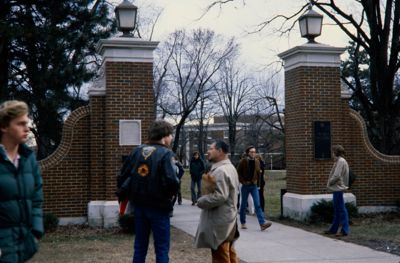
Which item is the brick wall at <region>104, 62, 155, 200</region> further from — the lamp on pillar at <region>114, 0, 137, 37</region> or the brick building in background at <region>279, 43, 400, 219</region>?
the brick building in background at <region>279, 43, 400, 219</region>

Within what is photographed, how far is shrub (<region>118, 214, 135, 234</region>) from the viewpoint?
37.1 ft

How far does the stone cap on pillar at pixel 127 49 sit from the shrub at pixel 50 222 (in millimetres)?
3603

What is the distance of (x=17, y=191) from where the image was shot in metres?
4.03

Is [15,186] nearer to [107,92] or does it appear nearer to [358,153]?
[107,92]

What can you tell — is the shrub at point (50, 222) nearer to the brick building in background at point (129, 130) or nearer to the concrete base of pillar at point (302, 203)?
the brick building in background at point (129, 130)

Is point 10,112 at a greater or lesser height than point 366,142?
greater

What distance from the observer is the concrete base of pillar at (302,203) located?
42.0 feet

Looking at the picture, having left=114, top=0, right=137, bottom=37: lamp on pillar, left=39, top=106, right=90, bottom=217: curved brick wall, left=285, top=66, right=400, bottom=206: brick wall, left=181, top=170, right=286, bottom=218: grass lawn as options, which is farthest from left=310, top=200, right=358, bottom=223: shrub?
left=114, top=0, right=137, bottom=37: lamp on pillar

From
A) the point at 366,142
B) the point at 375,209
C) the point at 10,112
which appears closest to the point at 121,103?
the point at 366,142

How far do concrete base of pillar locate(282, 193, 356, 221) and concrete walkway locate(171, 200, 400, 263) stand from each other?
2.81 ft

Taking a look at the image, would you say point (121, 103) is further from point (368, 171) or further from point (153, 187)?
point (153, 187)

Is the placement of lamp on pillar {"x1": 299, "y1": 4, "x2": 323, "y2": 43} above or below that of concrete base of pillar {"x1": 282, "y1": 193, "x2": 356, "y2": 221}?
above

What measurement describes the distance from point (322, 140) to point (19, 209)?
10.1 meters

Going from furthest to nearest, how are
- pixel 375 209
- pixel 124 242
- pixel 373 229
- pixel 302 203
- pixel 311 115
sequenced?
pixel 375 209 → pixel 311 115 → pixel 302 203 → pixel 373 229 → pixel 124 242
